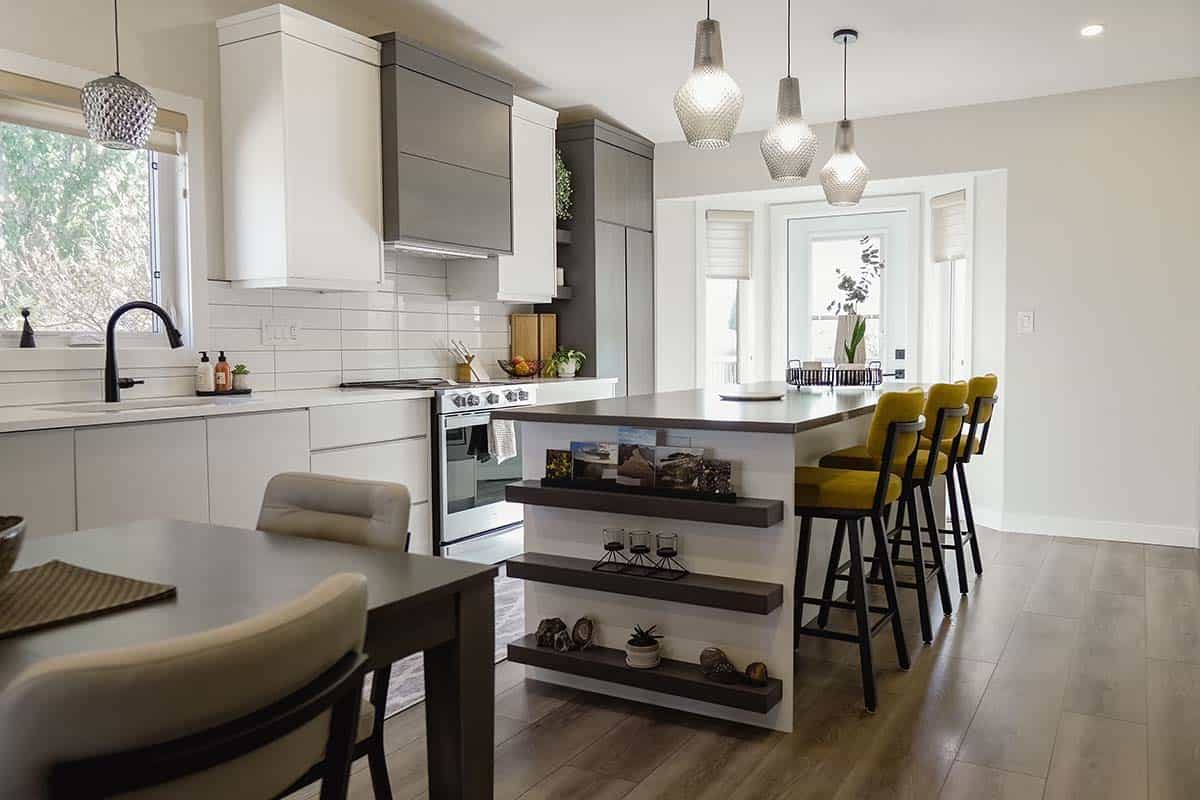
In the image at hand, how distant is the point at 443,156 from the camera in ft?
14.7

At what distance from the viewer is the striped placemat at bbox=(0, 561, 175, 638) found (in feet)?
3.87

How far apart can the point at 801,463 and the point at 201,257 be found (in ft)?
8.47

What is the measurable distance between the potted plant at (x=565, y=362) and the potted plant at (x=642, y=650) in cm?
309

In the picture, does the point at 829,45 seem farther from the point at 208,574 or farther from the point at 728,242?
the point at 208,574

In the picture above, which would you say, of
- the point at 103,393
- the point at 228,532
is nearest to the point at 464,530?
the point at 103,393

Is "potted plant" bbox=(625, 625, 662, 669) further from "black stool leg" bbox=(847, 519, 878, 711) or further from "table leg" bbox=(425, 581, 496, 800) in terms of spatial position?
"table leg" bbox=(425, 581, 496, 800)

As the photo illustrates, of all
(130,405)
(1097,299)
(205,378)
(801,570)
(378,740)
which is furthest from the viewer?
(1097,299)

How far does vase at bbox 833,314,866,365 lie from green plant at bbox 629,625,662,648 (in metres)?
1.88

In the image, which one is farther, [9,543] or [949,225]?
[949,225]

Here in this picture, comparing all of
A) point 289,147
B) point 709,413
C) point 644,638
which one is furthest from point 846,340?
point 289,147

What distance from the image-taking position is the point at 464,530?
4.44 meters

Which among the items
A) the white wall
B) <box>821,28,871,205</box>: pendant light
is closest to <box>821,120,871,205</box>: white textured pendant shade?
<box>821,28,871,205</box>: pendant light

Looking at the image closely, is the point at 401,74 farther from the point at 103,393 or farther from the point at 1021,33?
the point at 1021,33

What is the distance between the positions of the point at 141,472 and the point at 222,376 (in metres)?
0.87
